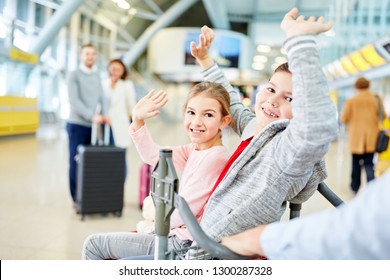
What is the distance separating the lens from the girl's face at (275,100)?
0.89 m

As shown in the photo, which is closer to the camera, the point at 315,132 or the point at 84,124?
the point at 315,132

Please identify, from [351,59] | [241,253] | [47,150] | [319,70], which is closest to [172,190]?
[241,253]

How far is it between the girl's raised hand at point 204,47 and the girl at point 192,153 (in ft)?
0.50

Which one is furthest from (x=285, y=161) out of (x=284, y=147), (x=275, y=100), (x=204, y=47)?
(x=204, y=47)

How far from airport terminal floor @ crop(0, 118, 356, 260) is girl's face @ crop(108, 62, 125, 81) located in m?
0.96

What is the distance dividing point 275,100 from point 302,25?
0.74ft

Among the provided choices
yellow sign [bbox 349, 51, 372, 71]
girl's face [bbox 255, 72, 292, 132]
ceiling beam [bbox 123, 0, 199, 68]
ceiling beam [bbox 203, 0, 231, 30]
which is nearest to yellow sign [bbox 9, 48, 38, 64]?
girl's face [bbox 255, 72, 292, 132]

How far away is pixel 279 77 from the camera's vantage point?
904 millimetres

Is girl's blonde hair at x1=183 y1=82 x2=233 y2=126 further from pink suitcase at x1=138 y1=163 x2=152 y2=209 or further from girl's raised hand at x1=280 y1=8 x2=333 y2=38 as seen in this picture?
pink suitcase at x1=138 y1=163 x2=152 y2=209

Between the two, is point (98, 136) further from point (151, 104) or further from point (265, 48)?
point (265, 48)

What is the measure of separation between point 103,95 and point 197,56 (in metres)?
1.98

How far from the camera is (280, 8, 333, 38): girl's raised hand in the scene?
701 mm

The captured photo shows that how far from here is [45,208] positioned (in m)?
2.90

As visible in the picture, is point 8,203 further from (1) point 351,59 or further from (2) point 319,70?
(1) point 351,59
